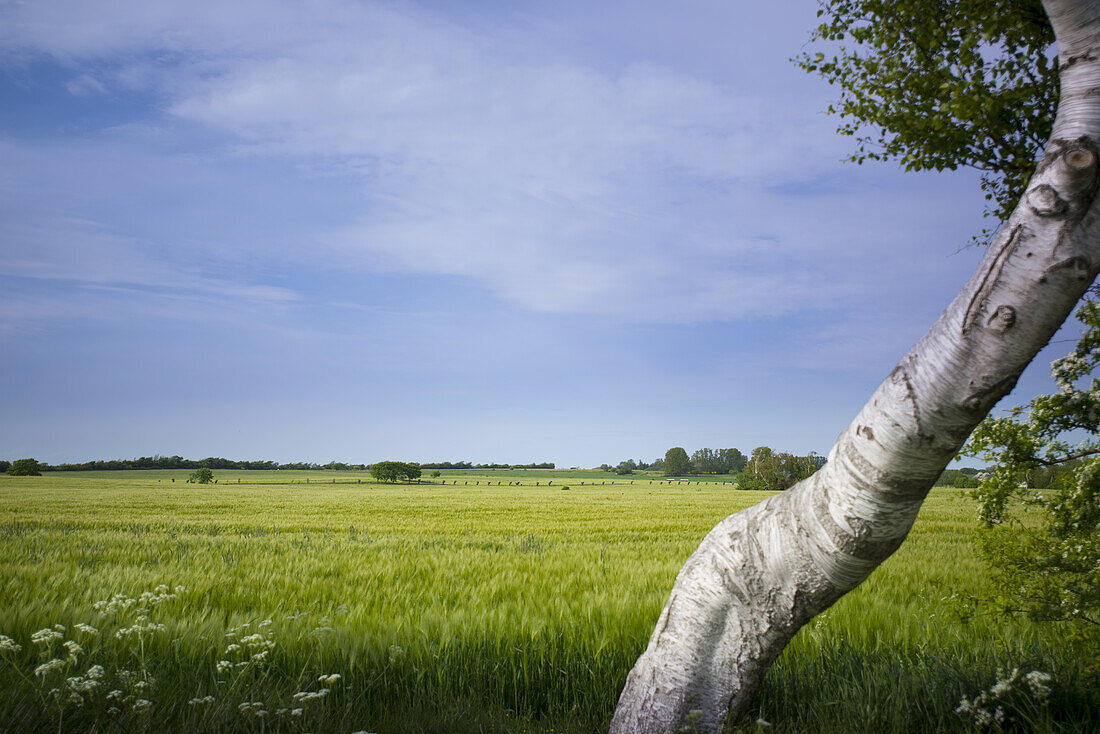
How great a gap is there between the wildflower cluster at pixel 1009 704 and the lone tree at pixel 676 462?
133 metres

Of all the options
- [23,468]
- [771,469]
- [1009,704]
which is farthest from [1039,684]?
[23,468]

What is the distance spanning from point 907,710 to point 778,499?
159 cm

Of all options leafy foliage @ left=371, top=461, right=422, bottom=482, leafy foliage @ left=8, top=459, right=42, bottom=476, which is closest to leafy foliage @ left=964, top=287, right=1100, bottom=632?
leafy foliage @ left=371, top=461, right=422, bottom=482

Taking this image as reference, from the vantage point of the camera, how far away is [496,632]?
489 centimetres

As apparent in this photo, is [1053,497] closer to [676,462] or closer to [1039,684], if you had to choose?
[1039,684]

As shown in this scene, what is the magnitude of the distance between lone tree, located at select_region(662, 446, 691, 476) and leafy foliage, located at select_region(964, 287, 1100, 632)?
132 meters

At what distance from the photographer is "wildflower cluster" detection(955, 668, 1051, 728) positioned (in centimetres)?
315

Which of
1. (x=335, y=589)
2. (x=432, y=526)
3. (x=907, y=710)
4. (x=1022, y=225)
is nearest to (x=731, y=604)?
(x=907, y=710)

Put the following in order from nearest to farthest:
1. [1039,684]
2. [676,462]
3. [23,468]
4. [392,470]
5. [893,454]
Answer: [893,454], [1039,684], [23,468], [392,470], [676,462]

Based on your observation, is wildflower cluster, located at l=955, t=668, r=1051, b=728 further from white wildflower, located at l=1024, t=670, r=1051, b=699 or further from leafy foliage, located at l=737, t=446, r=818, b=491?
leafy foliage, located at l=737, t=446, r=818, b=491

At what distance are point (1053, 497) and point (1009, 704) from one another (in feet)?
7.15

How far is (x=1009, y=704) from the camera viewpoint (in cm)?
330

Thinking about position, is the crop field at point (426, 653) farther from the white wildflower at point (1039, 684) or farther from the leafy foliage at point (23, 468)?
the leafy foliage at point (23, 468)

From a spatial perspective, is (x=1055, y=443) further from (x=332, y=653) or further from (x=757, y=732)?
(x=332, y=653)
